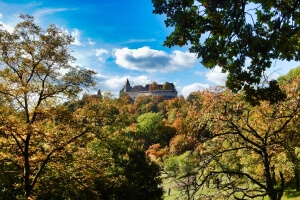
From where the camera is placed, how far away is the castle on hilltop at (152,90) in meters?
156

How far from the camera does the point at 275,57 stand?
5.22 metres

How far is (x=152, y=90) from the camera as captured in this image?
520 feet

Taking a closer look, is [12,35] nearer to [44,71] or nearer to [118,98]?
[44,71]

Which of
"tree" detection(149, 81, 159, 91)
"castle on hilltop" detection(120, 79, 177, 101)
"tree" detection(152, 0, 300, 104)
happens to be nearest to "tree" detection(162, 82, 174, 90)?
"castle on hilltop" detection(120, 79, 177, 101)

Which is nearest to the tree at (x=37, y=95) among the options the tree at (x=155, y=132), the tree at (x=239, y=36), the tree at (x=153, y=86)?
the tree at (x=239, y=36)

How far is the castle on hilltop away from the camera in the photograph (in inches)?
6156

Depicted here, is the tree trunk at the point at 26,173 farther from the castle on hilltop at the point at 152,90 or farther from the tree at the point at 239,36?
the castle on hilltop at the point at 152,90

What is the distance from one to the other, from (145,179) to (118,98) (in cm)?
1096

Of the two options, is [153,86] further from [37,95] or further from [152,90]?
[37,95]

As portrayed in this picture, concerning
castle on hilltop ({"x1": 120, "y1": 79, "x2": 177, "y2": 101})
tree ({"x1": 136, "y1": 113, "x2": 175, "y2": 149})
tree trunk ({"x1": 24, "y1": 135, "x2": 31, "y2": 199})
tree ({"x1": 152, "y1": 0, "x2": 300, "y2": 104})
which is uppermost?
castle on hilltop ({"x1": 120, "y1": 79, "x2": 177, "y2": 101})

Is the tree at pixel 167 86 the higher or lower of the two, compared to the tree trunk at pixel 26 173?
higher

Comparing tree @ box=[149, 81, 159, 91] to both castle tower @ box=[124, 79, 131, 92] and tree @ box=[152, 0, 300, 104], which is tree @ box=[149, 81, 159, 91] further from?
tree @ box=[152, 0, 300, 104]

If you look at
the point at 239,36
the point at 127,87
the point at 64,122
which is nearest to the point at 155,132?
the point at 64,122

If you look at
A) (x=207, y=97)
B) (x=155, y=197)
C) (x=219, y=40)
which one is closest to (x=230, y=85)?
(x=219, y=40)
